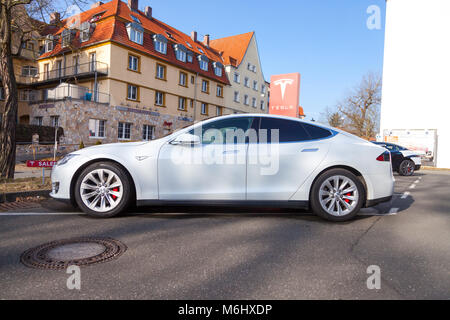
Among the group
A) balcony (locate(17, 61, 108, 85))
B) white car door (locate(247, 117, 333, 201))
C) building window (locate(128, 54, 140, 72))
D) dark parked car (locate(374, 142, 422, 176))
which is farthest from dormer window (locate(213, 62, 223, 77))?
white car door (locate(247, 117, 333, 201))

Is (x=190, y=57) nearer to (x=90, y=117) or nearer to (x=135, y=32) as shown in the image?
(x=135, y=32)

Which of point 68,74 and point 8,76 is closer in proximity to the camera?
point 8,76

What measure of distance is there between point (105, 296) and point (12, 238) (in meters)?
1.91

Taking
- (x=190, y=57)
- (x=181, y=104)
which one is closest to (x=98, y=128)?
(x=181, y=104)

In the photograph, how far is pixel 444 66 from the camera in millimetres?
27547

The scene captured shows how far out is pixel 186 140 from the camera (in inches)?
171

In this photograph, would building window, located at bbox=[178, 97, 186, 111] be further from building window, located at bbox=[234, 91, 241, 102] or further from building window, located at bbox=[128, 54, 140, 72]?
building window, located at bbox=[234, 91, 241, 102]

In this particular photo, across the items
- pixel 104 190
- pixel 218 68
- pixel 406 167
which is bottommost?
pixel 104 190

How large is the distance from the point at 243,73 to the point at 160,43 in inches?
614

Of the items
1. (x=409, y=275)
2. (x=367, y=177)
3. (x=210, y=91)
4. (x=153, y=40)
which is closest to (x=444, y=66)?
(x=210, y=91)

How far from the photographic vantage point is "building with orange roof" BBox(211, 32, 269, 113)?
39.7 meters

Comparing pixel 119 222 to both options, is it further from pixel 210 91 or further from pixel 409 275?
pixel 210 91

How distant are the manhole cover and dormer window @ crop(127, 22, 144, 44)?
25972 mm
